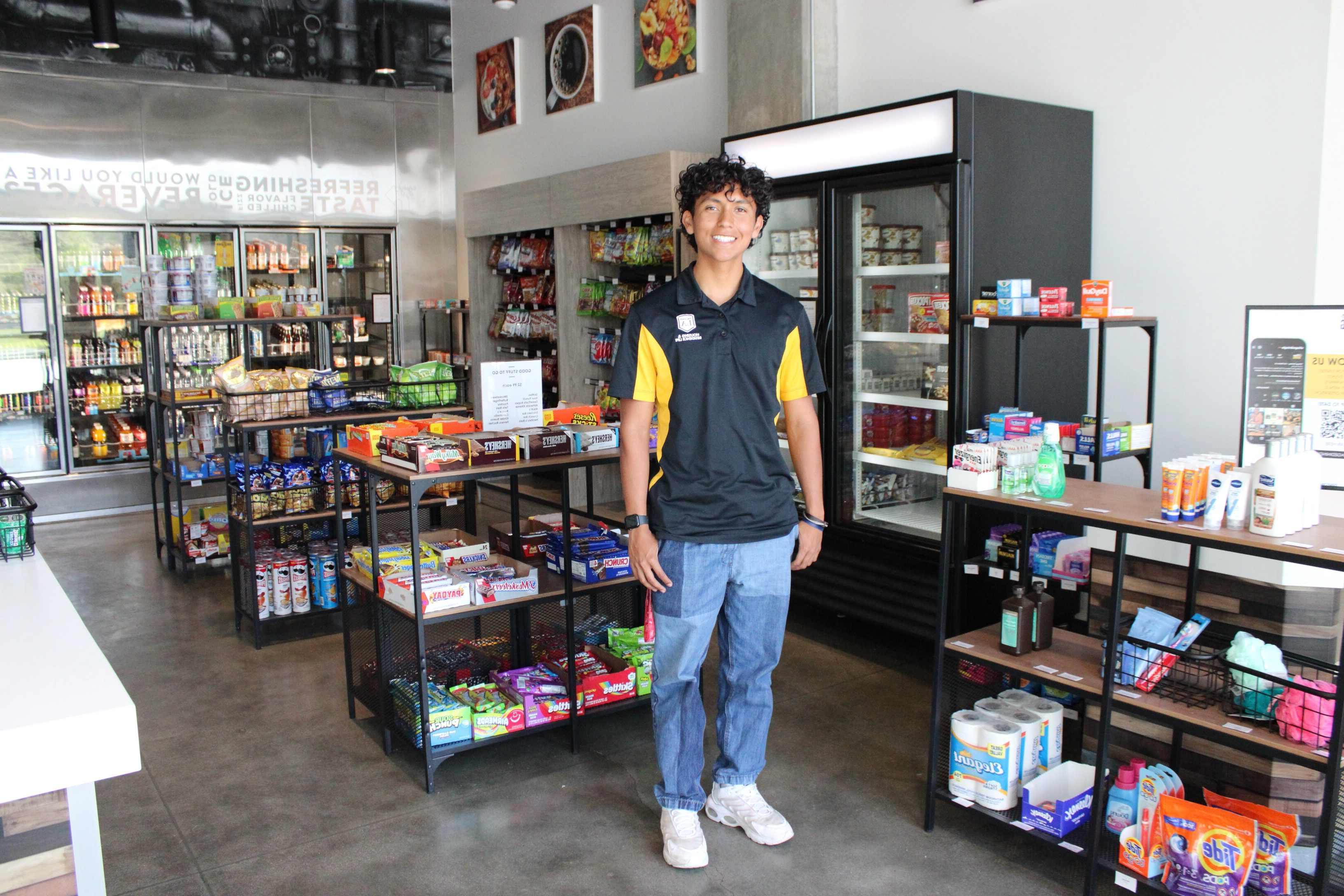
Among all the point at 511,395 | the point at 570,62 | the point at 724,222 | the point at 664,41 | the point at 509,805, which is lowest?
the point at 509,805

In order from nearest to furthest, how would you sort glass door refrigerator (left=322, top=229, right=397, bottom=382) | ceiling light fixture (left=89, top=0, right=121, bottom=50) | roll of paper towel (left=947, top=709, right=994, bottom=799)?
roll of paper towel (left=947, top=709, right=994, bottom=799), ceiling light fixture (left=89, top=0, right=121, bottom=50), glass door refrigerator (left=322, top=229, right=397, bottom=382)

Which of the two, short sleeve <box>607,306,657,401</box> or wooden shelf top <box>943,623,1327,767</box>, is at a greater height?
short sleeve <box>607,306,657,401</box>

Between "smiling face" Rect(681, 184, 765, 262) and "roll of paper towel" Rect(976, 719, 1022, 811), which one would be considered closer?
"smiling face" Rect(681, 184, 765, 262)

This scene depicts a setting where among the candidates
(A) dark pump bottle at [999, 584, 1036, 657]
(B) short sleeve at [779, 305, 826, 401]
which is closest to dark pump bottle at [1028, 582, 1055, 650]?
(A) dark pump bottle at [999, 584, 1036, 657]

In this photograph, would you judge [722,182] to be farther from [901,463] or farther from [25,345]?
[25,345]

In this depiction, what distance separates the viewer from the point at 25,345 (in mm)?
8312

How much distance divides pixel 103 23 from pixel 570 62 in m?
3.47

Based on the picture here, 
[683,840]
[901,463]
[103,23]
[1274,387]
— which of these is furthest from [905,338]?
[103,23]

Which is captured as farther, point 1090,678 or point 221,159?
point 221,159

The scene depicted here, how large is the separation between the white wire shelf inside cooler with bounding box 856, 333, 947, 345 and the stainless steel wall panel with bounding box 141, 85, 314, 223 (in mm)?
6377

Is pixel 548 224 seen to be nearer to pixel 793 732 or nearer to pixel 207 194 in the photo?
pixel 207 194

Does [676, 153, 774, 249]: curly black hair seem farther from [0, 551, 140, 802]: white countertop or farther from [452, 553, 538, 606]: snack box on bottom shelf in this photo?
[0, 551, 140, 802]: white countertop

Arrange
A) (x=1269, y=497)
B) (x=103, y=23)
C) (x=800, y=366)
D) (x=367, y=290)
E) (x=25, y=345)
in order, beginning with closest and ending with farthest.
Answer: (x=1269, y=497) → (x=800, y=366) → (x=103, y=23) → (x=25, y=345) → (x=367, y=290)

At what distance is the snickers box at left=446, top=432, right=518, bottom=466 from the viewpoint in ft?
12.2
